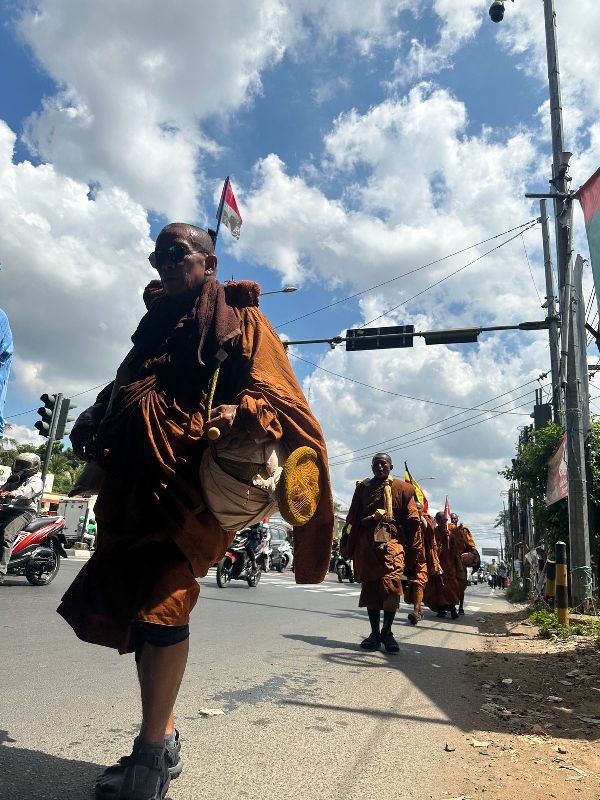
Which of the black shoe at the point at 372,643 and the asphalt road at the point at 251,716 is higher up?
the black shoe at the point at 372,643

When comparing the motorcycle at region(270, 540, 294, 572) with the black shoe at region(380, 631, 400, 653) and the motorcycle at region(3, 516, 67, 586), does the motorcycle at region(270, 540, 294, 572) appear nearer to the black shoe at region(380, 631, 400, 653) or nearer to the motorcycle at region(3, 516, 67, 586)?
the motorcycle at region(3, 516, 67, 586)

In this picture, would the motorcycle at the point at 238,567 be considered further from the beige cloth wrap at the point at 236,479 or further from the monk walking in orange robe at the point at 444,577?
the beige cloth wrap at the point at 236,479

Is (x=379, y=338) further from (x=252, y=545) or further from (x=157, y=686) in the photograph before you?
(x=157, y=686)

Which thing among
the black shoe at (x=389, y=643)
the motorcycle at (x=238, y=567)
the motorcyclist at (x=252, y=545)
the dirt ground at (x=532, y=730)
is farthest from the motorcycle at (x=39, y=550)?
the dirt ground at (x=532, y=730)

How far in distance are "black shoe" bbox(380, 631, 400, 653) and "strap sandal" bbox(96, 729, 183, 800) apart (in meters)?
3.65

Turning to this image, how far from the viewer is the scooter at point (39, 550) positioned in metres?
8.10

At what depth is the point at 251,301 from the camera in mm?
2281

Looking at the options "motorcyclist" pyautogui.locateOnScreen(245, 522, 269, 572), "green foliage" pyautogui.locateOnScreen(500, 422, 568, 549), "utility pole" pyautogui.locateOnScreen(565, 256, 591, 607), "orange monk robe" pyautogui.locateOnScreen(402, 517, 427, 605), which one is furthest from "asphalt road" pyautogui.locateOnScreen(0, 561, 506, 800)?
"green foliage" pyautogui.locateOnScreen(500, 422, 568, 549)

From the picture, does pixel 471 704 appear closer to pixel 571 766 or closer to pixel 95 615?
pixel 571 766

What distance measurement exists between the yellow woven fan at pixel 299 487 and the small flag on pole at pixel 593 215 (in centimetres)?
368

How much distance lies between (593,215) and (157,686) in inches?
201

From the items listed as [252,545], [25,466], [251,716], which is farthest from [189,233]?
[252,545]

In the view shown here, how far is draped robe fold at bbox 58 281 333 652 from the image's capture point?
6.11 feet

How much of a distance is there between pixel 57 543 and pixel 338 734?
7.04 metres
